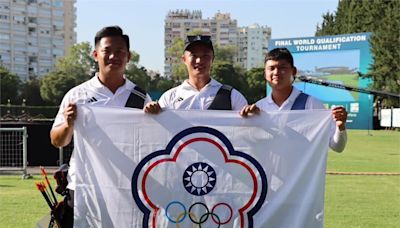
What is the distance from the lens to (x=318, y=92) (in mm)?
50562

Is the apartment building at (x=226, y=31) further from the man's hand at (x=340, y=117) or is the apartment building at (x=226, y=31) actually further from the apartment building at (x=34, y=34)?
the man's hand at (x=340, y=117)

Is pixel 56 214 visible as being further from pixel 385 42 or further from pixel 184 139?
pixel 385 42

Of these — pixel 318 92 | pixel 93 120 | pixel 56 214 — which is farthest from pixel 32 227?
pixel 318 92

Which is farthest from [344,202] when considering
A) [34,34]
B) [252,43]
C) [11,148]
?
[252,43]

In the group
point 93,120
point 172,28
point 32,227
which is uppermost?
point 172,28

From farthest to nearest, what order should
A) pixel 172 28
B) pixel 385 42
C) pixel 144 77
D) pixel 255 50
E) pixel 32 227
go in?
pixel 255 50 → pixel 172 28 → pixel 144 77 → pixel 385 42 → pixel 32 227

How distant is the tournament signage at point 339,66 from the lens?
47625 millimetres

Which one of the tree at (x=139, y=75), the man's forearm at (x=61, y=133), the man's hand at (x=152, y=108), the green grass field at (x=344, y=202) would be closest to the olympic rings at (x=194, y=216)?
the man's hand at (x=152, y=108)

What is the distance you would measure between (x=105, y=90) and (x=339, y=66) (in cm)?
4912

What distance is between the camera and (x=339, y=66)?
50.8 meters

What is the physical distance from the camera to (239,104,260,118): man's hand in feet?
12.9

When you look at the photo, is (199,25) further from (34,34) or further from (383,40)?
(383,40)

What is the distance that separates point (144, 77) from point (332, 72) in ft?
77.7

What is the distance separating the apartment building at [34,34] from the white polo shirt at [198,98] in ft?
357
